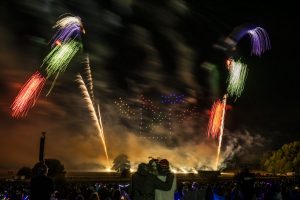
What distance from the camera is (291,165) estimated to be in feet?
253

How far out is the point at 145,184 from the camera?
7.85 metres

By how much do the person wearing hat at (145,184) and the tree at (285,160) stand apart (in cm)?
7001

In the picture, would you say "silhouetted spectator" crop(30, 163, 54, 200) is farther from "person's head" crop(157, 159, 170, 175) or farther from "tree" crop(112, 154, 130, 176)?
"tree" crop(112, 154, 130, 176)

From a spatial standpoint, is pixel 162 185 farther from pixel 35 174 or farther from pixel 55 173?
pixel 55 173

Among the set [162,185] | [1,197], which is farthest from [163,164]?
[1,197]

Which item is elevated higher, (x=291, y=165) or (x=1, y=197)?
(x=291, y=165)

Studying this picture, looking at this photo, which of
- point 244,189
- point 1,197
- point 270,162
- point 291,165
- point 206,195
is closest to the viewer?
point 244,189

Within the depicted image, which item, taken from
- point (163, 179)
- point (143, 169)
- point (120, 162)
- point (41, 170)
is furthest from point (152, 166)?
point (120, 162)

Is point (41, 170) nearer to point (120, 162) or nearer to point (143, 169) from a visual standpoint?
point (143, 169)

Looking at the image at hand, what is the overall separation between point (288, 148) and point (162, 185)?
251 ft

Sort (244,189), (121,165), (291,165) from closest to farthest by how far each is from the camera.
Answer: (244,189) → (291,165) → (121,165)

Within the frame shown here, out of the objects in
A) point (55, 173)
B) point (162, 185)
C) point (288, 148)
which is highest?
point (288, 148)

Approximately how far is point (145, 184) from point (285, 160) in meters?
76.6

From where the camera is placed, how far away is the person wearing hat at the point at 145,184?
25.7 feet
